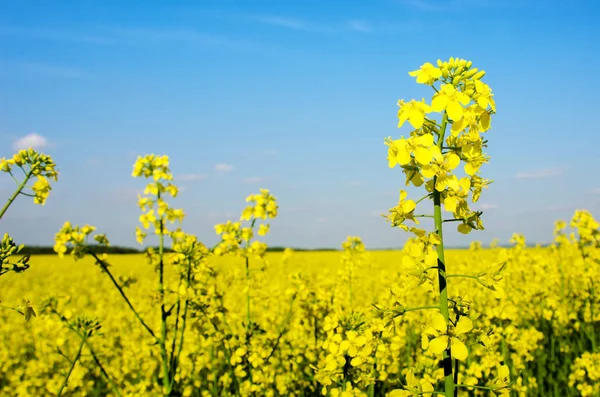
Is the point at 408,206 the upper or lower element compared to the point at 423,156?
lower

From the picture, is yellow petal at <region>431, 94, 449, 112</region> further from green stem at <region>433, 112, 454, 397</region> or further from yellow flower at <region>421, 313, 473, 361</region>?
yellow flower at <region>421, 313, 473, 361</region>

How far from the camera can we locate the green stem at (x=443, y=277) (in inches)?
88.4

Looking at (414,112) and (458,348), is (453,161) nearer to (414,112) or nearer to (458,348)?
(414,112)

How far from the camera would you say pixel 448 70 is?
2412 mm

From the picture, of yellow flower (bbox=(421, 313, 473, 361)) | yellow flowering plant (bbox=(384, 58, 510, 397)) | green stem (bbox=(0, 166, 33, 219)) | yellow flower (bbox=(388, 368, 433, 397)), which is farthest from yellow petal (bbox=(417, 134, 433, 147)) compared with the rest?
green stem (bbox=(0, 166, 33, 219))

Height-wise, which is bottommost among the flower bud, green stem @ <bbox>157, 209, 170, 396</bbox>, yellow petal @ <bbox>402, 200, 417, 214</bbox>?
green stem @ <bbox>157, 209, 170, 396</bbox>

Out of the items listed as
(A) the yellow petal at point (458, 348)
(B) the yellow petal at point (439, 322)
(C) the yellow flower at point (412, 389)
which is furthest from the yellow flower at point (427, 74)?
(C) the yellow flower at point (412, 389)

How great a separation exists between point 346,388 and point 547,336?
6.33m

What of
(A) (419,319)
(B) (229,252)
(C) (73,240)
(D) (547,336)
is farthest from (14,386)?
(D) (547,336)

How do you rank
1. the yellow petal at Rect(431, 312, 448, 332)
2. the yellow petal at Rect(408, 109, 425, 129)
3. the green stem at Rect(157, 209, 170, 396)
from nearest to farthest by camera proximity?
the yellow petal at Rect(431, 312, 448, 332), the yellow petal at Rect(408, 109, 425, 129), the green stem at Rect(157, 209, 170, 396)

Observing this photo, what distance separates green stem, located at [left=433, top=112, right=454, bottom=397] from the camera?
225 centimetres

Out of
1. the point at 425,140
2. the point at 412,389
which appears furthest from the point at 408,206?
the point at 412,389

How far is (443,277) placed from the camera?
2256 mm

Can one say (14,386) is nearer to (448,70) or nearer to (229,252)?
(229,252)
